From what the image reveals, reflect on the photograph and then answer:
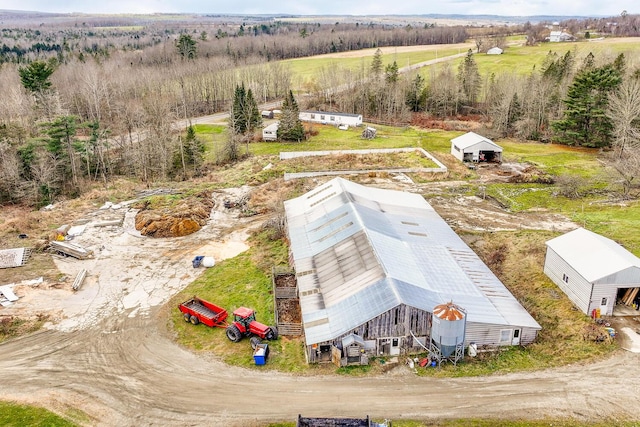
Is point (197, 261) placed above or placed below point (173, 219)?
below

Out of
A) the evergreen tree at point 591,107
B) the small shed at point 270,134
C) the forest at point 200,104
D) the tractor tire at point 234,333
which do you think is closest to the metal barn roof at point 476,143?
the forest at point 200,104

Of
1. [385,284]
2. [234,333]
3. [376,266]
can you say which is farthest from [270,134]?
[385,284]

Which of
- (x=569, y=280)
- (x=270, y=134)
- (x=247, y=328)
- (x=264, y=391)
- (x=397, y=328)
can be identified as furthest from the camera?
(x=270, y=134)

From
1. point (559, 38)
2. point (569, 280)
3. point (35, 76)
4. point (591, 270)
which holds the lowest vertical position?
point (569, 280)

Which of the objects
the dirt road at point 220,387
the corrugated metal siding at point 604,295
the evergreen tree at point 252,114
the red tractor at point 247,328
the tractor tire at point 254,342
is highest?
the evergreen tree at point 252,114

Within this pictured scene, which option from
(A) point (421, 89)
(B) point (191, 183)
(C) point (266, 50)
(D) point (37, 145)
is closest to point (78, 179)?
(D) point (37, 145)

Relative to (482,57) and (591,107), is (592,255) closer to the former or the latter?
(591,107)

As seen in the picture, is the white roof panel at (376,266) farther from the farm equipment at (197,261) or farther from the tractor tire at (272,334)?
the farm equipment at (197,261)

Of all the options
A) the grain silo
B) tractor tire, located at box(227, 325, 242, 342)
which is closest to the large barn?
the grain silo
